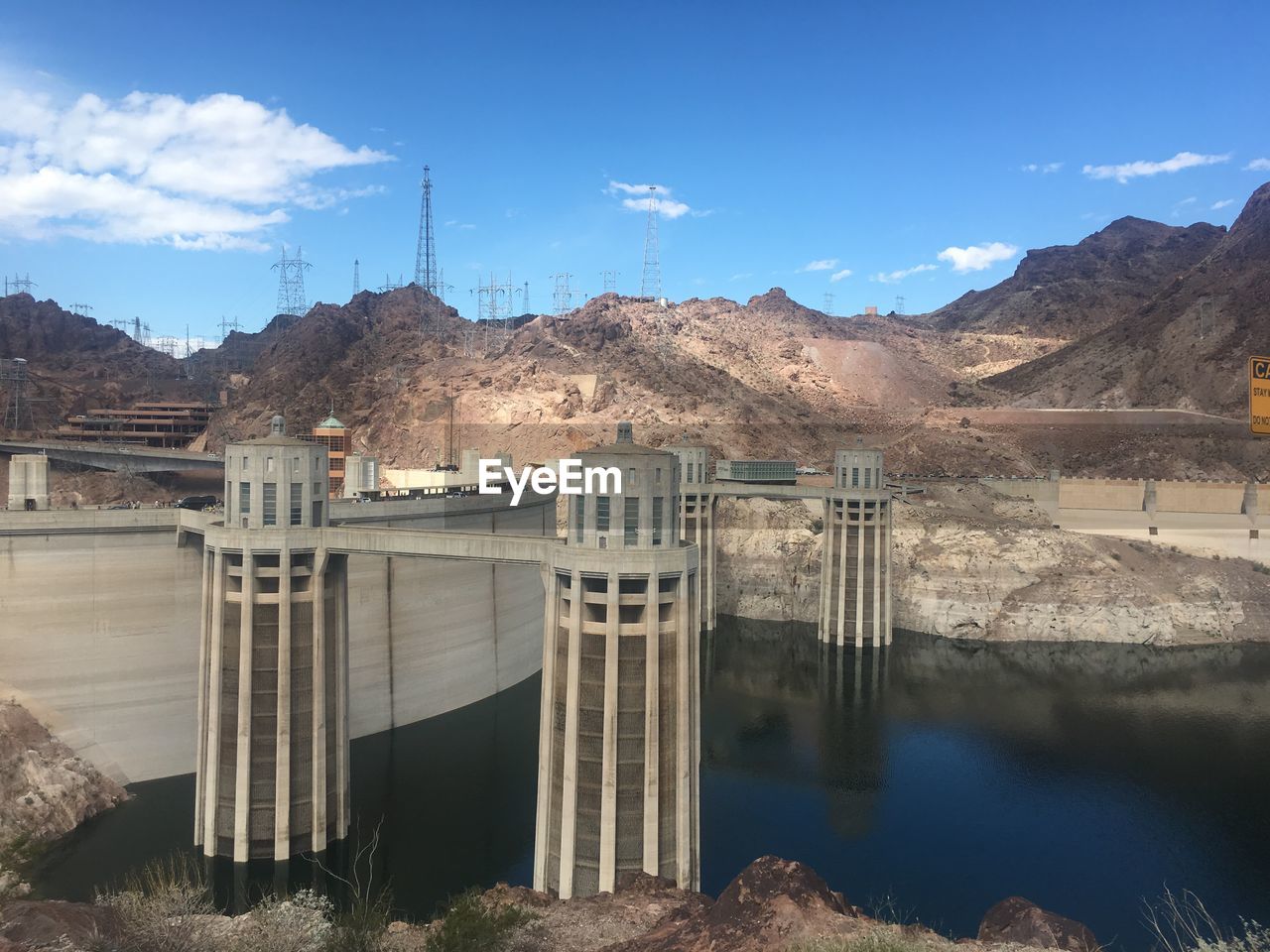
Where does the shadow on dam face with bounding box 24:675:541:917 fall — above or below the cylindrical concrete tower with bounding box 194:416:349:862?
below

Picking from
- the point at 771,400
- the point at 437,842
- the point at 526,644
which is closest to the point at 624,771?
the point at 437,842

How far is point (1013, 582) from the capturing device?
Result: 280 ft

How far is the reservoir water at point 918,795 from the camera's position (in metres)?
38.3

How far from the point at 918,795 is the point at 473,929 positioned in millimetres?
33480

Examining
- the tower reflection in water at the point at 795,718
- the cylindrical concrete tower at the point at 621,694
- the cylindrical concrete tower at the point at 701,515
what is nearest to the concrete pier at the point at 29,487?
the cylindrical concrete tower at the point at 621,694

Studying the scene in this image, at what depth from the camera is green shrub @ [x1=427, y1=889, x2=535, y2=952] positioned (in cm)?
2316

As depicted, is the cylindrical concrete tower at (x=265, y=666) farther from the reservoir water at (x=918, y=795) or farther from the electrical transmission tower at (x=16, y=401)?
the electrical transmission tower at (x=16, y=401)

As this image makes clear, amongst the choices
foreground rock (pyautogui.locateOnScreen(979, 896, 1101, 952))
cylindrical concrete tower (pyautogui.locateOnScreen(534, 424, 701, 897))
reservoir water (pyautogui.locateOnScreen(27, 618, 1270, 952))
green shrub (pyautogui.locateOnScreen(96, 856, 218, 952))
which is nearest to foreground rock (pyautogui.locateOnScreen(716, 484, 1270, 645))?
reservoir water (pyautogui.locateOnScreen(27, 618, 1270, 952))

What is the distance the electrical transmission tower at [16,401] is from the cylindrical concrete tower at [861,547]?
4881 inches

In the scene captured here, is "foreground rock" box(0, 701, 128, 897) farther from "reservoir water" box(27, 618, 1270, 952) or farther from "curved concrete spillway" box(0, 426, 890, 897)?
"reservoir water" box(27, 618, 1270, 952)

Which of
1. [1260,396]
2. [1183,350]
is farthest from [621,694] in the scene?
[1183,350]

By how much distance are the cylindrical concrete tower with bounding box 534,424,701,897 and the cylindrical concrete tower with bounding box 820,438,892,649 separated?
52294 millimetres

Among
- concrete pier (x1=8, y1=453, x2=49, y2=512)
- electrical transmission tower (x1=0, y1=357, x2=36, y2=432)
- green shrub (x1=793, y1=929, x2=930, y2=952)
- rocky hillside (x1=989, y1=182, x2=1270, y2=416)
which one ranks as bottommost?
green shrub (x1=793, y1=929, x2=930, y2=952)

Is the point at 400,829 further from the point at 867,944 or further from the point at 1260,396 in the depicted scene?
the point at 1260,396
